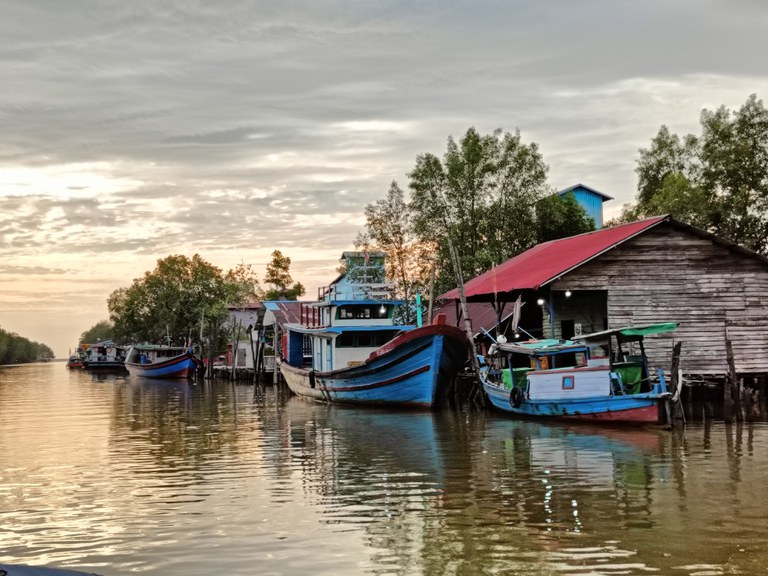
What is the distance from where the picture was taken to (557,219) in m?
53.1

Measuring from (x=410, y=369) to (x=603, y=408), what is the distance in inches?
329

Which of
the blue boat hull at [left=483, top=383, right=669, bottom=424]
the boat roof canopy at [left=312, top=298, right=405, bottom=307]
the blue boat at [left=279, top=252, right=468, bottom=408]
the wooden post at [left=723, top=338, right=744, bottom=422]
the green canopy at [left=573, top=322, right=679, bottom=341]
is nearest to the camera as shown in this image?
the blue boat hull at [left=483, top=383, right=669, bottom=424]

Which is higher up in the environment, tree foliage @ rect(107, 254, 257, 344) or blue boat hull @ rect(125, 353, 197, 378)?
tree foliage @ rect(107, 254, 257, 344)

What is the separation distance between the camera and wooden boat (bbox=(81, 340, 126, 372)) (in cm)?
10609

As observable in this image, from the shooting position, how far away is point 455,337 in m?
30.1

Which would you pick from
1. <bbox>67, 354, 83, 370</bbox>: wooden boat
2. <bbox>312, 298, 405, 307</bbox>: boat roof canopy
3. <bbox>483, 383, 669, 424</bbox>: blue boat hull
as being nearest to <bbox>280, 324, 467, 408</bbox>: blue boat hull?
<bbox>312, 298, 405, 307</bbox>: boat roof canopy

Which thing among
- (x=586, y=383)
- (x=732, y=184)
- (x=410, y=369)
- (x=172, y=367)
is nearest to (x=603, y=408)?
(x=586, y=383)

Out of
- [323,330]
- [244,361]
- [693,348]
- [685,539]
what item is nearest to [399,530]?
[685,539]

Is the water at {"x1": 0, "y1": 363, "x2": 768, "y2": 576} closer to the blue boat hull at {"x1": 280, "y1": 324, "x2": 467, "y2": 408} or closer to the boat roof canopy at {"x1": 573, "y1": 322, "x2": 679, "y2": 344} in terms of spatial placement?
the boat roof canopy at {"x1": 573, "y1": 322, "x2": 679, "y2": 344}

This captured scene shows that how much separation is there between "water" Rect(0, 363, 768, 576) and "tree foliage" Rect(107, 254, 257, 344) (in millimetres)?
61382

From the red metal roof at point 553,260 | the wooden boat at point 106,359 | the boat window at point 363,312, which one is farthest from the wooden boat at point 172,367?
the red metal roof at point 553,260

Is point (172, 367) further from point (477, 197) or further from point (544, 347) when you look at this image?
point (544, 347)

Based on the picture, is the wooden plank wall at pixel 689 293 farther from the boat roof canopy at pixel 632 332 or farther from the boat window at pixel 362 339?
the boat window at pixel 362 339

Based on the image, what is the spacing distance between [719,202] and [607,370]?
27438 millimetres
